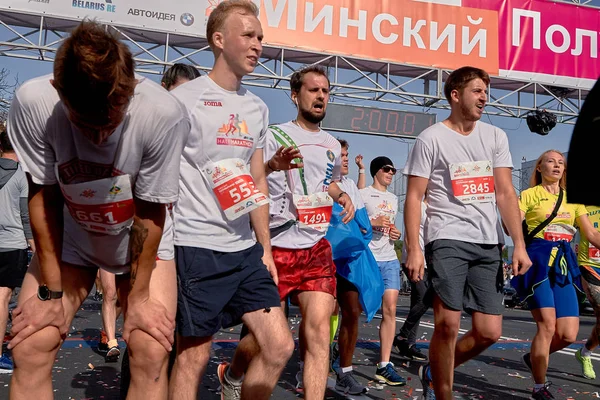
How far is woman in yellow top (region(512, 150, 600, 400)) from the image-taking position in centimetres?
501

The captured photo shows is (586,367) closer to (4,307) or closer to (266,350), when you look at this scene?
(266,350)

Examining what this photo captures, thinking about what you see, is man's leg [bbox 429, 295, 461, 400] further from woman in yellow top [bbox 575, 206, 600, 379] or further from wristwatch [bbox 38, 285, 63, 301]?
woman in yellow top [bbox 575, 206, 600, 379]

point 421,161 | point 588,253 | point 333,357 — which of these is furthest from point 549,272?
point 333,357

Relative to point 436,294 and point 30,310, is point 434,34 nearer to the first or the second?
point 436,294

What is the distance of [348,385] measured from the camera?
4875 millimetres

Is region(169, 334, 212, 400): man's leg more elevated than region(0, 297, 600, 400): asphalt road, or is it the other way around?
region(169, 334, 212, 400): man's leg

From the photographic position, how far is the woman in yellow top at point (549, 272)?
16.4ft

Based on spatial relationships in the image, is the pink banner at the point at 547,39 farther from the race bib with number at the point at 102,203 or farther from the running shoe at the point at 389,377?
the race bib with number at the point at 102,203

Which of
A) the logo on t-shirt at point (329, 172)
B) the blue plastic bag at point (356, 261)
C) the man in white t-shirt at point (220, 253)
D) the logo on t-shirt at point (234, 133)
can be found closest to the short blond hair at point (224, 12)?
the man in white t-shirt at point (220, 253)

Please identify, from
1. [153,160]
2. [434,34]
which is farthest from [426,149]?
[434,34]

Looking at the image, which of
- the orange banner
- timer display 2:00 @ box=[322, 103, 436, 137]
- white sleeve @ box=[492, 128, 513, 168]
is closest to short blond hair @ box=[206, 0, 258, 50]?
white sleeve @ box=[492, 128, 513, 168]

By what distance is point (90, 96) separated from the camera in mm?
1947

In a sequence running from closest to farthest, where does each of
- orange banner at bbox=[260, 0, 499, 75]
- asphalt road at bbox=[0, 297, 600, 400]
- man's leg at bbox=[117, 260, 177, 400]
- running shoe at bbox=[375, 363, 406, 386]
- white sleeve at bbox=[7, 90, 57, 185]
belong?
1. white sleeve at bbox=[7, 90, 57, 185]
2. man's leg at bbox=[117, 260, 177, 400]
3. asphalt road at bbox=[0, 297, 600, 400]
4. running shoe at bbox=[375, 363, 406, 386]
5. orange banner at bbox=[260, 0, 499, 75]

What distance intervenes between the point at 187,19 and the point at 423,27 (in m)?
5.24
